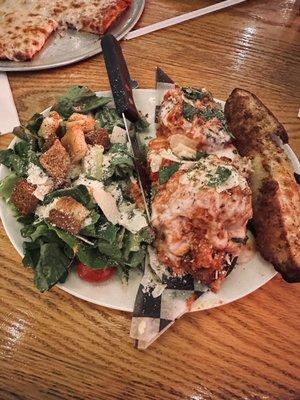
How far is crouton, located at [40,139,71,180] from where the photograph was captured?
156 cm

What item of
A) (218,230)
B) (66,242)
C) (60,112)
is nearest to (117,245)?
(66,242)

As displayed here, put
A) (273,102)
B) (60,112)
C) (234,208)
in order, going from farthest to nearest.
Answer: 1. (273,102)
2. (60,112)
3. (234,208)

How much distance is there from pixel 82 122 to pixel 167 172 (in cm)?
43

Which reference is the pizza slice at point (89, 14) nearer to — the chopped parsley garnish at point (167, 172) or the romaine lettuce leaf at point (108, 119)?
the romaine lettuce leaf at point (108, 119)

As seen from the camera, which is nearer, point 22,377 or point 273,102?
point 22,377

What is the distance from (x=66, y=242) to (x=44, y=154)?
1.17ft

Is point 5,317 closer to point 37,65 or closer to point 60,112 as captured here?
point 60,112

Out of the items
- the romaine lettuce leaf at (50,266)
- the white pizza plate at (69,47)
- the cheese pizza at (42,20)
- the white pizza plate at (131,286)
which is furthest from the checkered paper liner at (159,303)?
the cheese pizza at (42,20)

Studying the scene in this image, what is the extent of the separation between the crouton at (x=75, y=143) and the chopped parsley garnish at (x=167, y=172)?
30 cm

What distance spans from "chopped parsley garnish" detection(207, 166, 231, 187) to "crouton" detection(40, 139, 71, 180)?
527 mm

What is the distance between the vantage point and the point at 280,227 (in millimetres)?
1447

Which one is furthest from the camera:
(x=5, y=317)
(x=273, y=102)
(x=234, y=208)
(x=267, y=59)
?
(x=267, y=59)

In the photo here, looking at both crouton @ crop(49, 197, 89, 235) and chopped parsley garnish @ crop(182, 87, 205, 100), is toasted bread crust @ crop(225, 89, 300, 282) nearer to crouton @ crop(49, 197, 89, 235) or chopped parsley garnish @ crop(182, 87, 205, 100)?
chopped parsley garnish @ crop(182, 87, 205, 100)

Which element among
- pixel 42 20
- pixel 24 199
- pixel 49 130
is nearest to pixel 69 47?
pixel 42 20
